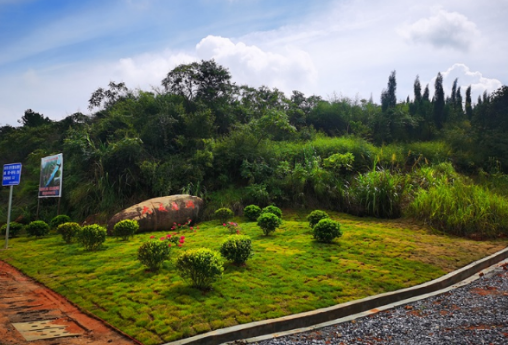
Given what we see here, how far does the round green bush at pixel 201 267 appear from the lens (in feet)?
17.3

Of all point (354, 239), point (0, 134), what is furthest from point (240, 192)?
point (0, 134)

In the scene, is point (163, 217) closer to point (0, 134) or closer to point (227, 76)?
point (227, 76)

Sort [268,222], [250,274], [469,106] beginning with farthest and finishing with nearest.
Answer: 1. [469,106]
2. [268,222]
3. [250,274]

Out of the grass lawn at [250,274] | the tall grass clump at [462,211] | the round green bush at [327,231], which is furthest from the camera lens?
the tall grass clump at [462,211]

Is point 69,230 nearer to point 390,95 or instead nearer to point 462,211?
point 462,211

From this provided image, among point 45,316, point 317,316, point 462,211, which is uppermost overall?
point 462,211

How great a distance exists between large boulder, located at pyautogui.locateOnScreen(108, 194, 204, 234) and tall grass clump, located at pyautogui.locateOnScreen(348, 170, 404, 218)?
543 cm

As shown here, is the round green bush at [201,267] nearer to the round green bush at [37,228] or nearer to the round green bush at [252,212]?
the round green bush at [252,212]

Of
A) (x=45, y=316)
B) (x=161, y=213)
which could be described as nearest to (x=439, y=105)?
(x=161, y=213)

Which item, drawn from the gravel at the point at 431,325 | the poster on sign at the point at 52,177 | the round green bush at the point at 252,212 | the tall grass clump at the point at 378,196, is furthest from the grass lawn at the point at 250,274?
the poster on sign at the point at 52,177

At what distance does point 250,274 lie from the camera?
6.18 metres

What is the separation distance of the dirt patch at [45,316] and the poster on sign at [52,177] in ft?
20.7

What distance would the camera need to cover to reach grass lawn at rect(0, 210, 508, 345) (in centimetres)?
474

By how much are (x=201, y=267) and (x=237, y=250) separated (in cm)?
124
